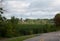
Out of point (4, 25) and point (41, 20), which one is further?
point (41, 20)

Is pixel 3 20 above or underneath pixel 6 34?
above

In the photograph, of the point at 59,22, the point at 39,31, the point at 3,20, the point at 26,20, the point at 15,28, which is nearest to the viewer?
the point at 3,20

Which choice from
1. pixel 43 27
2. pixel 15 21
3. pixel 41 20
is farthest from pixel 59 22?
pixel 15 21

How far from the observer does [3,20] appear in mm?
35438

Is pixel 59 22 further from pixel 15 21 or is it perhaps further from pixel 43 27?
pixel 15 21

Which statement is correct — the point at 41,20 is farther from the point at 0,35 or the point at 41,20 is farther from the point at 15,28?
the point at 0,35

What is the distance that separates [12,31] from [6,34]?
177cm

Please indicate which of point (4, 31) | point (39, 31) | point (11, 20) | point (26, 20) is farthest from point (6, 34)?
point (26, 20)

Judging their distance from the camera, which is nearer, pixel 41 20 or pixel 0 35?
pixel 0 35

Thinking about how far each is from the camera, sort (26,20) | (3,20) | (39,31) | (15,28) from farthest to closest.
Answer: (26,20)
(39,31)
(15,28)
(3,20)

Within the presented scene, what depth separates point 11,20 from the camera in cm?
3897

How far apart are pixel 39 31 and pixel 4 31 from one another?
9.91 metres

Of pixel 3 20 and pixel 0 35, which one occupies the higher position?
pixel 3 20

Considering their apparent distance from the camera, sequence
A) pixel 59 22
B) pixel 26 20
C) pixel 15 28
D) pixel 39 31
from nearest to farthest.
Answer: pixel 15 28 → pixel 39 31 → pixel 26 20 → pixel 59 22
